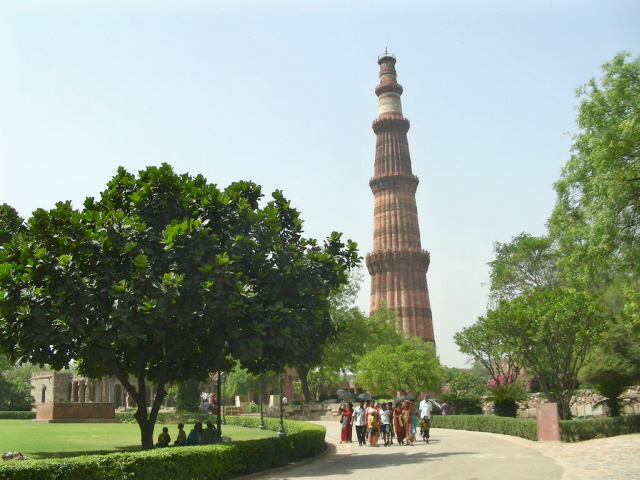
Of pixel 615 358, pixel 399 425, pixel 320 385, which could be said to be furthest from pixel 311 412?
pixel 399 425

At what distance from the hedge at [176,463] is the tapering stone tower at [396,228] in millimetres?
54437

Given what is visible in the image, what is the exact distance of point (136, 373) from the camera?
19719mm

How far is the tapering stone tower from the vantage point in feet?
241

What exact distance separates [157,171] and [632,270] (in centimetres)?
1797

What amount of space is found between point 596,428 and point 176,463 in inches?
622

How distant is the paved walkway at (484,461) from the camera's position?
564 inches

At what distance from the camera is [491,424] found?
27.2 meters

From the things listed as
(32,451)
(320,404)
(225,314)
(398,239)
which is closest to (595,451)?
(225,314)

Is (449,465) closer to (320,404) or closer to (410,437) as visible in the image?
(410,437)

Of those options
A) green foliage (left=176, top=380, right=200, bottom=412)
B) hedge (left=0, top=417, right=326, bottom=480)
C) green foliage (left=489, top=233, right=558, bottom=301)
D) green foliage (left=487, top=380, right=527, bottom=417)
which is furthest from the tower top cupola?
hedge (left=0, top=417, right=326, bottom=480)

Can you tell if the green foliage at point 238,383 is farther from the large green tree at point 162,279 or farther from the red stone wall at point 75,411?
the large green tree at point 162,279

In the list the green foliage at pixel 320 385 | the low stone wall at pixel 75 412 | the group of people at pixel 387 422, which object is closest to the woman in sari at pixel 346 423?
the group of people at pixel 387 422

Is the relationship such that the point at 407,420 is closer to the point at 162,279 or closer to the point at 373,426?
the point at 373,426

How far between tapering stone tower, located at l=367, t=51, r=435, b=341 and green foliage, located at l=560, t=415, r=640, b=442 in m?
47.9
